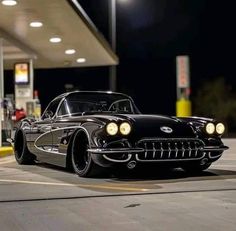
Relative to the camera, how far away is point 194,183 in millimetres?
7715

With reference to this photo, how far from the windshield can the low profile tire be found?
1.38 m

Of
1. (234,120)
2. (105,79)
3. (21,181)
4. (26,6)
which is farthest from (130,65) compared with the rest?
(21,181)

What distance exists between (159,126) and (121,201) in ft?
6.18

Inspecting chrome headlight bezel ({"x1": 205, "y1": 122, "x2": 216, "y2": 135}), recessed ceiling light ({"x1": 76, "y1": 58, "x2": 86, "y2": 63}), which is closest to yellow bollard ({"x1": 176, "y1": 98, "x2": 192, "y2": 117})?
chrome headlight bezel ({"x1": 205, "y1": 122, "x2": 216, "y2": 135})

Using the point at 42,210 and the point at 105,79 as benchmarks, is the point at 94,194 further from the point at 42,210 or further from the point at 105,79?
the point at 105,79

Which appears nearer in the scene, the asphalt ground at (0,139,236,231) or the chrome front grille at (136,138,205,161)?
the asphalt ground at (0,139,236,231)

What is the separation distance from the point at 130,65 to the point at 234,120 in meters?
19.2

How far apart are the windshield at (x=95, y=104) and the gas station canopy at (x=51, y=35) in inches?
162

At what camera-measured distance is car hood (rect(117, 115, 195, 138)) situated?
25.8 ft

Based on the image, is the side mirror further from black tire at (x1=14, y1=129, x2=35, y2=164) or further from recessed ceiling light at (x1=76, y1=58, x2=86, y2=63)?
recessed ceiling light at (x1=76, y1=58, x2=86, y2=63)

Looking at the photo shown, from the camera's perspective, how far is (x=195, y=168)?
884 cm

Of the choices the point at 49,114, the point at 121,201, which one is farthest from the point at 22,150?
the point at 121,201

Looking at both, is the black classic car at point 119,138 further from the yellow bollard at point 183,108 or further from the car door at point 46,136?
the yellow bollard at point 183,108

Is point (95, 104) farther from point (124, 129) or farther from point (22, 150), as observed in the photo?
point (22, 150)
